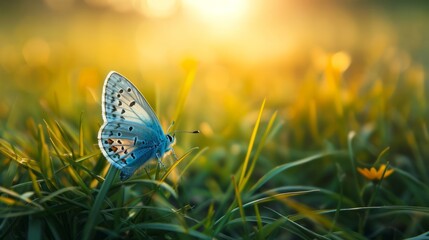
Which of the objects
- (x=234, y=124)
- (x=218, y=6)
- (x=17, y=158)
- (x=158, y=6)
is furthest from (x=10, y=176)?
(x=158, y=6)

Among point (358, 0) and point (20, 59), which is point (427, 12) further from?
point (20, 59)

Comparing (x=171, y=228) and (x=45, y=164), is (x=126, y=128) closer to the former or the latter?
(x=45, y=164)

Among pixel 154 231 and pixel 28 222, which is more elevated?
pixel 28 222

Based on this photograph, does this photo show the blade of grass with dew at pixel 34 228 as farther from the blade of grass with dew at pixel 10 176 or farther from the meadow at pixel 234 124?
the blade of grass with dew at pixel 10 176

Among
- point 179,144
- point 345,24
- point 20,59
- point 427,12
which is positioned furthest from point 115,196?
point 427,12

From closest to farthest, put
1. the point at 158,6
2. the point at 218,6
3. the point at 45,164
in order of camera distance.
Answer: the point at 45,164 < the point at 218,6 < the point at 158,6

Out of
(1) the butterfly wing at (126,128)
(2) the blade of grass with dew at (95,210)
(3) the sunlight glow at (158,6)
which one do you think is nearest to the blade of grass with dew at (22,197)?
(2) the blade of grass with dew at (95,210)
